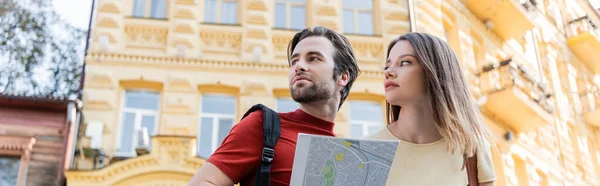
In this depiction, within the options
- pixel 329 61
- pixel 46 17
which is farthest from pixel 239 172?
pixel 46 17

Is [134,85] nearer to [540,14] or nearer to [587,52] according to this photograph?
[540,14]

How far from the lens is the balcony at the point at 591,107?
62.7 feet

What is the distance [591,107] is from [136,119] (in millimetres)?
12992

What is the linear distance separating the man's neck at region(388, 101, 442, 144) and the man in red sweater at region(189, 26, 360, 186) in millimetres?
424

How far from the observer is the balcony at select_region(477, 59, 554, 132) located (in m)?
14.2

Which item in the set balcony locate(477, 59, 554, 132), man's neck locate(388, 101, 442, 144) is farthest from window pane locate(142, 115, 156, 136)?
man's neck locate(388, 101, 442, 144)

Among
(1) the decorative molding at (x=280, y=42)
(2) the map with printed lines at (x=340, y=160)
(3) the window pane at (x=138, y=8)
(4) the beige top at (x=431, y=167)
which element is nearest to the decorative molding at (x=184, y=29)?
(3) the window pane at (x=138, y=8)

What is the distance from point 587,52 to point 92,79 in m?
14.7

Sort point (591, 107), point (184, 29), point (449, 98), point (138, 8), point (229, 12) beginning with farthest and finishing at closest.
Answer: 1. point (591, 107)
2. point (229, 12)
3. point (138, 8)
4. point (184, 29)
5. point (449, 98)

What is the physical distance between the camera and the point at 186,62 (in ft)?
41.0

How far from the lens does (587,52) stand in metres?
20.8

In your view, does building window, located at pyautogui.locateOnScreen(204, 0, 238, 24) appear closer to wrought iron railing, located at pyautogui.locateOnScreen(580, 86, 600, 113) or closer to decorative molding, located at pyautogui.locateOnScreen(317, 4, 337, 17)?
decorative molding, located at pyautogui.locateOnScreen(317, 4, 337, 17)

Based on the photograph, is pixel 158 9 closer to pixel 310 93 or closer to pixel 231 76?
pixel 231 76

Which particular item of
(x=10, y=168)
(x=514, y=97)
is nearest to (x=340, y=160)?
(x=10, y=168)
